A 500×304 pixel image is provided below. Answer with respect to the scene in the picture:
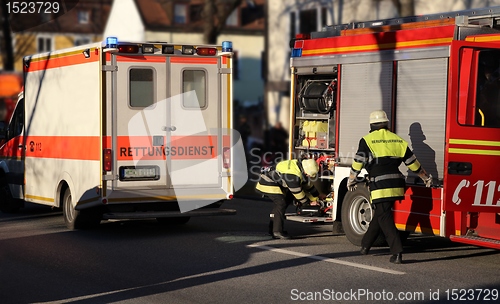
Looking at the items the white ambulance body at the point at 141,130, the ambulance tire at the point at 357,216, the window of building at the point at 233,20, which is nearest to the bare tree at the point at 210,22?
the white ambulance body at the point at 141,130

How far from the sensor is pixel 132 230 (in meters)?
13.5

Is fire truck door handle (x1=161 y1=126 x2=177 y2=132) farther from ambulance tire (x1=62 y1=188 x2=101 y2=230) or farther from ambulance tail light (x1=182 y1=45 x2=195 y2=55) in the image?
ambulance tire (x1=62 y1=188 x2=101 y2=230)

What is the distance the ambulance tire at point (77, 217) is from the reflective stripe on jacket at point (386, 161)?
190 inches

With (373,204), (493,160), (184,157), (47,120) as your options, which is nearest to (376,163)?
(373,204)

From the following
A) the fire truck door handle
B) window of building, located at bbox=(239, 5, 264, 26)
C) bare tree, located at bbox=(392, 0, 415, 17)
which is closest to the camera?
the fire truck door handle

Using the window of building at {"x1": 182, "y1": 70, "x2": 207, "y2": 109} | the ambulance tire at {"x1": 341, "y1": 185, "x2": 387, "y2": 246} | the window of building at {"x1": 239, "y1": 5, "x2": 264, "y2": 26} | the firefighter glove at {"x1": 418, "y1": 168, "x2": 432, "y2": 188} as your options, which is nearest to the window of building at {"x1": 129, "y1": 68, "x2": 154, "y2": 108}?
the window of building at {"x1": 182, "y1": 70, "x2": 207, "y2": 109}

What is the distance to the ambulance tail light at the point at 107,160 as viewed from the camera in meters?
12.3

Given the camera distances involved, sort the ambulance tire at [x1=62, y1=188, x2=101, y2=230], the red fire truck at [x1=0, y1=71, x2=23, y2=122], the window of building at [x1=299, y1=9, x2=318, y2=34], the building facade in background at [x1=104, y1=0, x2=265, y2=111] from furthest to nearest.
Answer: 1. the building facade in background at [x1=104, y1=0, x2=265, y2=111]
2. the red fire truck at [x1=0, y1=71, x2=23, y2=122]
3. the window of building at [x1=299, y1=9, x2=318, y2=34]
4. the ambulance tire at [x1=62, y1=188, x2=101, y2=230]

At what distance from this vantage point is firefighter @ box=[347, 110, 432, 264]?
10.1 metres

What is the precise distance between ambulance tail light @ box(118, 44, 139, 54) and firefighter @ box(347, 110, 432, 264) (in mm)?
3849

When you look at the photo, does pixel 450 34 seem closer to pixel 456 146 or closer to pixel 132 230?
pixel 456 146

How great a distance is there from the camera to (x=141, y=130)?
12578mm

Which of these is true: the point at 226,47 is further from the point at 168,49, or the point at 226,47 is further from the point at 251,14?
the point at 251,14

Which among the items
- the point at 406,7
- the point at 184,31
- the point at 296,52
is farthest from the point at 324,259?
the point at 184,31
